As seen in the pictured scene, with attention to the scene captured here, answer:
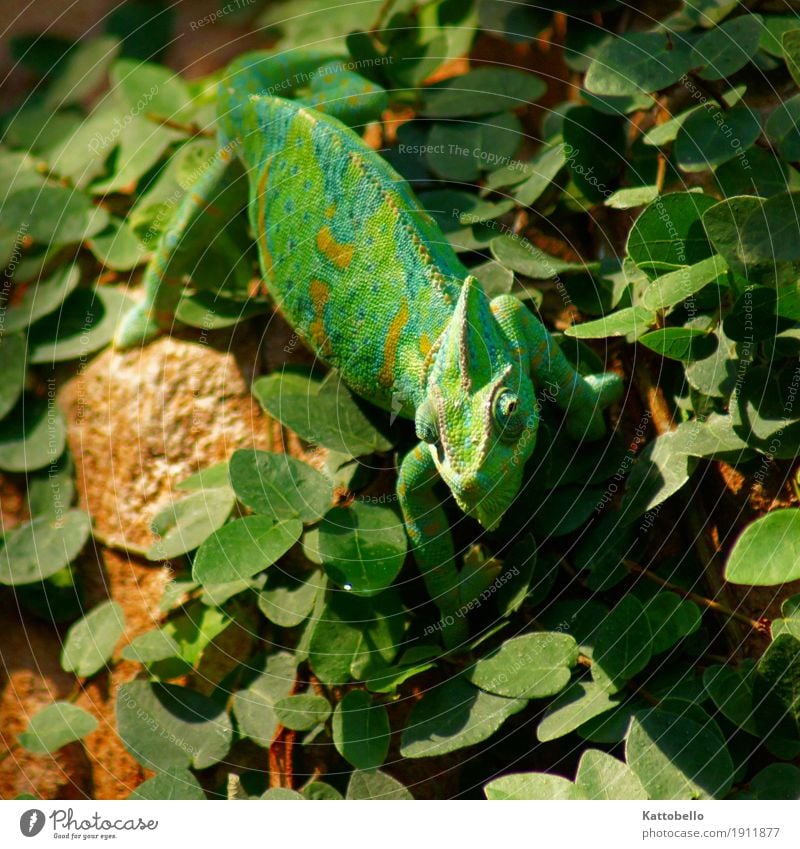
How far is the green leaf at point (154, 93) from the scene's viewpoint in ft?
8.41

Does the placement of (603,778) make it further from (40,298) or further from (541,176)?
(40,298)

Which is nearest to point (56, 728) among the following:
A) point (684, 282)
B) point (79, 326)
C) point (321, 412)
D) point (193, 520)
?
point (193, 520)

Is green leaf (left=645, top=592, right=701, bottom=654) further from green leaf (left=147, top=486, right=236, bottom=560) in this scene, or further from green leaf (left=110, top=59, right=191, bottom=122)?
green leaf (left=110, top=59, right=191, bottom=122)

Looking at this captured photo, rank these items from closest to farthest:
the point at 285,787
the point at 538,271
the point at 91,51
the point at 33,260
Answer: the point at 285,787, the point at 538,271, the point at 33,260, the point at 91,51

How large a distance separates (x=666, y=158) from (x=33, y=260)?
159 centimetres

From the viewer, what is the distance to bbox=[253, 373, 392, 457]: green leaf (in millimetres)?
1870

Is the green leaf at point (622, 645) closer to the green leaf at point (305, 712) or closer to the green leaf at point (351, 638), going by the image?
the green leaf at point (351, 638)

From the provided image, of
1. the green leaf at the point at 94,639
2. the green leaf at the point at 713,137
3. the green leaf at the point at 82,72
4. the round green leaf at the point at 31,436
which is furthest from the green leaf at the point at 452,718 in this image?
the green leaf at the point at 82,72

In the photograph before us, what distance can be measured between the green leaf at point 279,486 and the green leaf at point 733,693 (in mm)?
715
